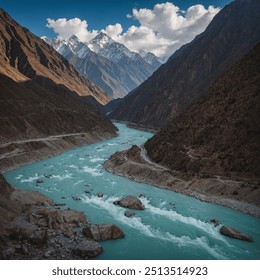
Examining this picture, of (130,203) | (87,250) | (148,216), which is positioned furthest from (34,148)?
(87,250)

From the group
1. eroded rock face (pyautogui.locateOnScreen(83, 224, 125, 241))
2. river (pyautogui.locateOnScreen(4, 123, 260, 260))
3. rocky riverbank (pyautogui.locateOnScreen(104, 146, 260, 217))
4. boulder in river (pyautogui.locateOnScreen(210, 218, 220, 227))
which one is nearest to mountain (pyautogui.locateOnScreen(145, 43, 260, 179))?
rocky riverbank (pyautogui.locateOnScreen(104, 146, 260, 217))

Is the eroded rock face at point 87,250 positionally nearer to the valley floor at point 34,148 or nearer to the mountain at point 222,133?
the mountain at point 222,133

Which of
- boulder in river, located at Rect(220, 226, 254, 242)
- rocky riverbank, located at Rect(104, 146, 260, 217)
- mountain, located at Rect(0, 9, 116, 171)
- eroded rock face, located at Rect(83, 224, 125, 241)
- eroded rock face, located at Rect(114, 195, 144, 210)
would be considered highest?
mountain, located at Rect(0, 9, 116, 171)

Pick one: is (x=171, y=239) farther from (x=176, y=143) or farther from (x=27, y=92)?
(x=27, y=92)

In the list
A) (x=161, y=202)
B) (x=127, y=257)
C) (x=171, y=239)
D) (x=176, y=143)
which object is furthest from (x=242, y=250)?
(x=176, y=143)

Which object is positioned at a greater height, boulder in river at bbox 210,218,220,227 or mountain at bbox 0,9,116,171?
mountain at bbox 0,9,116,171

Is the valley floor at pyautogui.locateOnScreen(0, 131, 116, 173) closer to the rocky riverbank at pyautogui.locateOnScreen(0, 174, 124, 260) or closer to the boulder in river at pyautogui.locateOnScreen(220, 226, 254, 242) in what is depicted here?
the rocky riverbank at pyautogui.locateOnScreen(0, 174, 124, 260)
